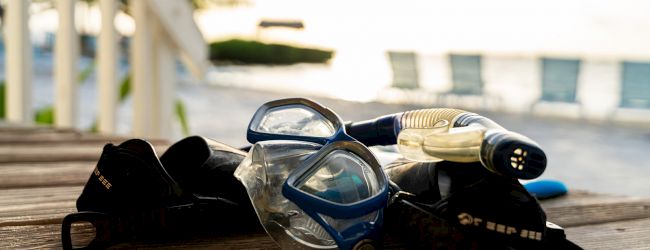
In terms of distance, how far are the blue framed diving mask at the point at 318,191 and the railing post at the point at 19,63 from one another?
1449mm

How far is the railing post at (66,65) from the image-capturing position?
1.75 metres

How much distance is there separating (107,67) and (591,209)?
1324mm

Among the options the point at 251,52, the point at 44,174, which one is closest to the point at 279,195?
the point at 44,174

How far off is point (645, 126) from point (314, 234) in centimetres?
844

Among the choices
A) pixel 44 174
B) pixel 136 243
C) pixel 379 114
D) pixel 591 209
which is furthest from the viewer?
pixel 379 114

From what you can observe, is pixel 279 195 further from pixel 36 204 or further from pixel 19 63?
pixel 19 63

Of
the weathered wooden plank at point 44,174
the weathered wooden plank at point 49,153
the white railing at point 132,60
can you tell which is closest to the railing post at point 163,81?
the white railing at point 132,60

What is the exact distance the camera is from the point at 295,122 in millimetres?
535

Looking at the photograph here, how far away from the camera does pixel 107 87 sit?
183 cm

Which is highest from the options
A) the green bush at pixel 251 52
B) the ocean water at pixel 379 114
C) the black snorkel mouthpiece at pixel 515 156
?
the black snorkel mouthpiece at pixel 515 156

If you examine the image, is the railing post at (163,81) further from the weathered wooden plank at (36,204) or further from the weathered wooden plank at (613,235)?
the weathered wooden plank at (613,235)

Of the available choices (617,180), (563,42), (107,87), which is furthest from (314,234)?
(563,42)

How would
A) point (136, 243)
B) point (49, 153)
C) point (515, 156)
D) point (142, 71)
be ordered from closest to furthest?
1. point (515, 156)
2. point (136, 243)
3. point (49, 153)
4. point (142, 71)

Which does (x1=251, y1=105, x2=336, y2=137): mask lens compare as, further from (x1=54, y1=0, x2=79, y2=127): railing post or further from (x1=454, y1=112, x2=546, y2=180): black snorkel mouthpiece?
(x1=54, y1=0, x2=79, y2=127): railing post
